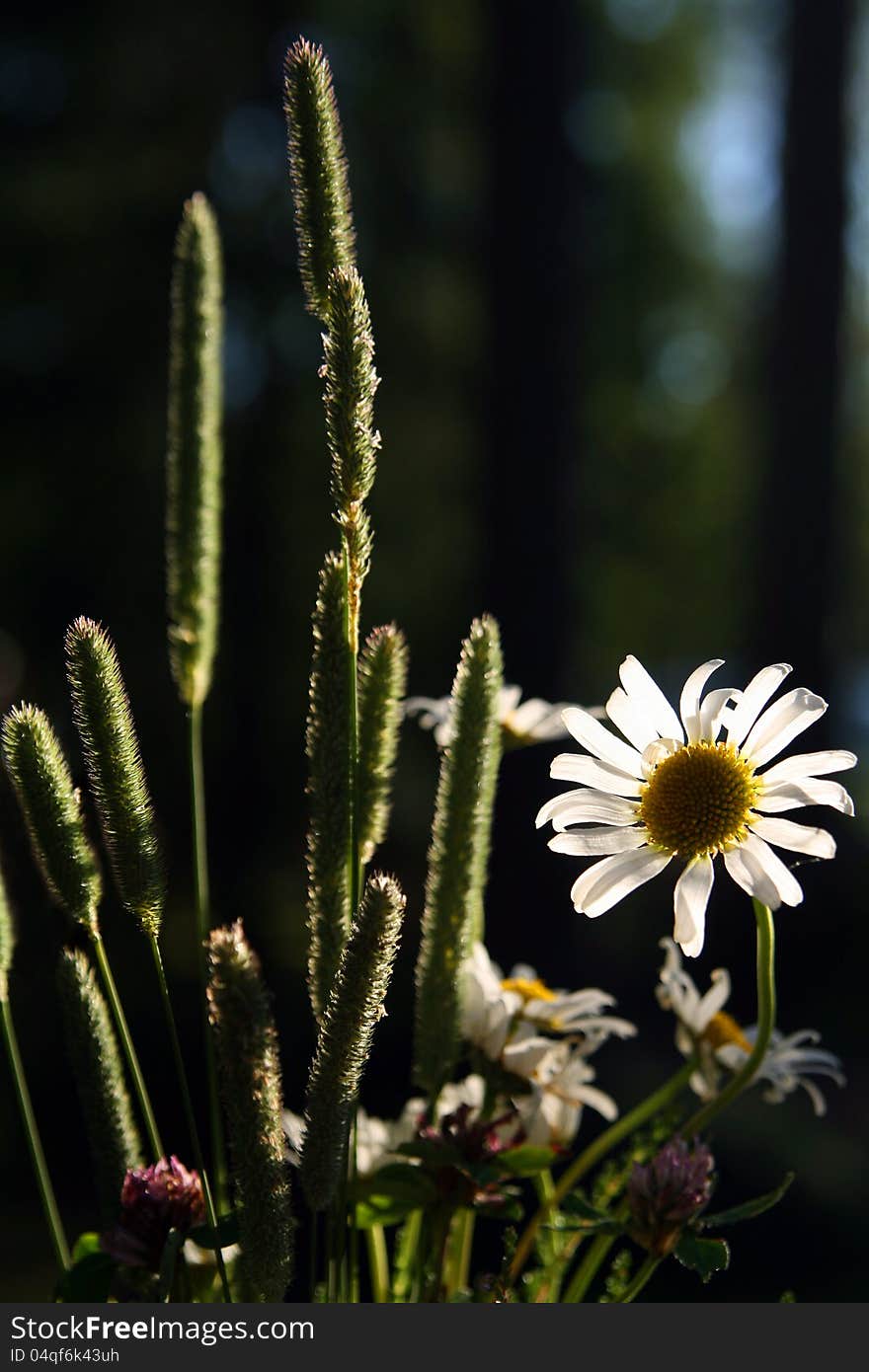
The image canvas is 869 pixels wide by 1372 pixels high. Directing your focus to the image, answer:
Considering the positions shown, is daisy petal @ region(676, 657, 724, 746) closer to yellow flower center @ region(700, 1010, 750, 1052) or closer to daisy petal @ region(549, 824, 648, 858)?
daisy petal @ region(549, 824, 648, 858)

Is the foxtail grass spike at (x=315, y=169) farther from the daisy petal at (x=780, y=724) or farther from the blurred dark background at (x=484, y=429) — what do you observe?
the blurred dark background at (x=484, y=429)

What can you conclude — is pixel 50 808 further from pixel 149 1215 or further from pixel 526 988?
pixel 526 988

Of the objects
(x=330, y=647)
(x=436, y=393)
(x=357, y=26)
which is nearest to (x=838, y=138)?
(x=436, y=393)

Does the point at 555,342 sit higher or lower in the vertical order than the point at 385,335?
lower

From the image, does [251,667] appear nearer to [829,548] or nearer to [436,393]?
[436,393]

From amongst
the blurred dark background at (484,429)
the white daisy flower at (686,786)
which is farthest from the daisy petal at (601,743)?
the blurred dark background at (484,429)

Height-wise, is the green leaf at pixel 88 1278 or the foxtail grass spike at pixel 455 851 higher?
the foxtail grass spike at pixel 455 851
